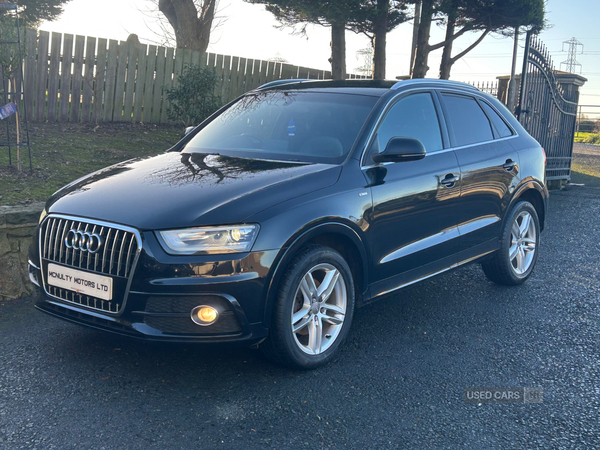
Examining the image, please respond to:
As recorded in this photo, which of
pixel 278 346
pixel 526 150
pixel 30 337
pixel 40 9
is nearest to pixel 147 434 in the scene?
pixel 278 346

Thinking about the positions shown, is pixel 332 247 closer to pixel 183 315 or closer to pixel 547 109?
pixel 183 315

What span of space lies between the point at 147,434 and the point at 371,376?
1.43 metres

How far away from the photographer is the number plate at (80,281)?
336 cm

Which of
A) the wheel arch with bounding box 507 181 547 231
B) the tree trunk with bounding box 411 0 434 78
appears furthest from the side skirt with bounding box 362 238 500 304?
the tree trunk with bounding box 411 0 434 78

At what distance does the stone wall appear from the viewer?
199 inches

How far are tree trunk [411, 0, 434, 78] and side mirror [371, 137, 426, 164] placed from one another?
38.0ft

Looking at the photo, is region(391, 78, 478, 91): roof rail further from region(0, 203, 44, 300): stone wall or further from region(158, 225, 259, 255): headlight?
region(0, 203, 44, 300): stone wall

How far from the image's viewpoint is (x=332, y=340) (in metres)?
3.91

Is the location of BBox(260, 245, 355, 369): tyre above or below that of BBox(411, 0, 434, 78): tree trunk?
below

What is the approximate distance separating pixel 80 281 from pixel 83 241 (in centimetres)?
23

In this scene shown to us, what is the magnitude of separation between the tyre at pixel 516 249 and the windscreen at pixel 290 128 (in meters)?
2.02

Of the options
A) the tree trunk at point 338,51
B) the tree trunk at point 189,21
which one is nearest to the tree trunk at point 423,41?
the tree trunk at point 338,51

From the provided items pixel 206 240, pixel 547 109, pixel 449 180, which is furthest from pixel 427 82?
pixel 547 109

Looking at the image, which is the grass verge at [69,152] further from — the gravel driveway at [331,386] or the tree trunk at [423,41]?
the tree trunk at [423,41]
